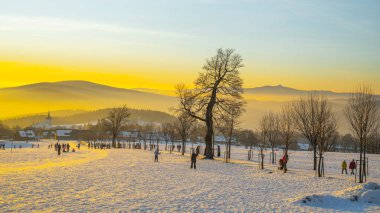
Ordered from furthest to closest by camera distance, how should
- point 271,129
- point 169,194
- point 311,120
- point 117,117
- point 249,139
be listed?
point 249,139 → point 117,117 → point 271,129 → point 311,120 → point 169,194

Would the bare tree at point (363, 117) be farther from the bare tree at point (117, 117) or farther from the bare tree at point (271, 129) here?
the bare tree at point (117, 117)

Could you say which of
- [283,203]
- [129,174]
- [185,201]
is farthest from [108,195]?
[129,174]

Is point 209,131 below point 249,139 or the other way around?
the other way around

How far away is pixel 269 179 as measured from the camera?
99.5 ft

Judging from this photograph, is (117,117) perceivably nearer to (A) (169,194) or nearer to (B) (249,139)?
(B) (249,139)

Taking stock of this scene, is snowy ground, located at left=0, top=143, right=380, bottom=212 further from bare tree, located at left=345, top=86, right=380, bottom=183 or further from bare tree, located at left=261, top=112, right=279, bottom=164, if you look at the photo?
bare tree, located at left=261, top=112, right=279, bottom=164

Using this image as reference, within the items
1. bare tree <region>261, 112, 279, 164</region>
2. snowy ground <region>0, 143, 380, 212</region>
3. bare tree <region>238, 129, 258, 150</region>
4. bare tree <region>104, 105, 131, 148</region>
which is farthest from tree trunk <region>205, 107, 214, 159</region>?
bare tree <region>238, 129, 258, 150</region>

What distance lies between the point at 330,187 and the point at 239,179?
6425mm

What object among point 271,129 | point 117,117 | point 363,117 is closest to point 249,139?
point 117,117

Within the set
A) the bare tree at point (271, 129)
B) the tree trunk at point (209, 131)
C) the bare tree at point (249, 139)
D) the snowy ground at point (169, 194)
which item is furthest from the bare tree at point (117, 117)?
the snowy ground at point (169, 194)

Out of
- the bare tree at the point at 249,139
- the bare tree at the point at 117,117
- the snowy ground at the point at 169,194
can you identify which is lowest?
the snowy ground at the point at 169,194

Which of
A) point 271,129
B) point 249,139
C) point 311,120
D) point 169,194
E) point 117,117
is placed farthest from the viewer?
point 249,139

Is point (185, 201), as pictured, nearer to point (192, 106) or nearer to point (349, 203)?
point (349, 203)

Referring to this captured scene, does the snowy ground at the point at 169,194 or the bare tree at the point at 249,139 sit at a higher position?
the bare tree at the point at 249,139
